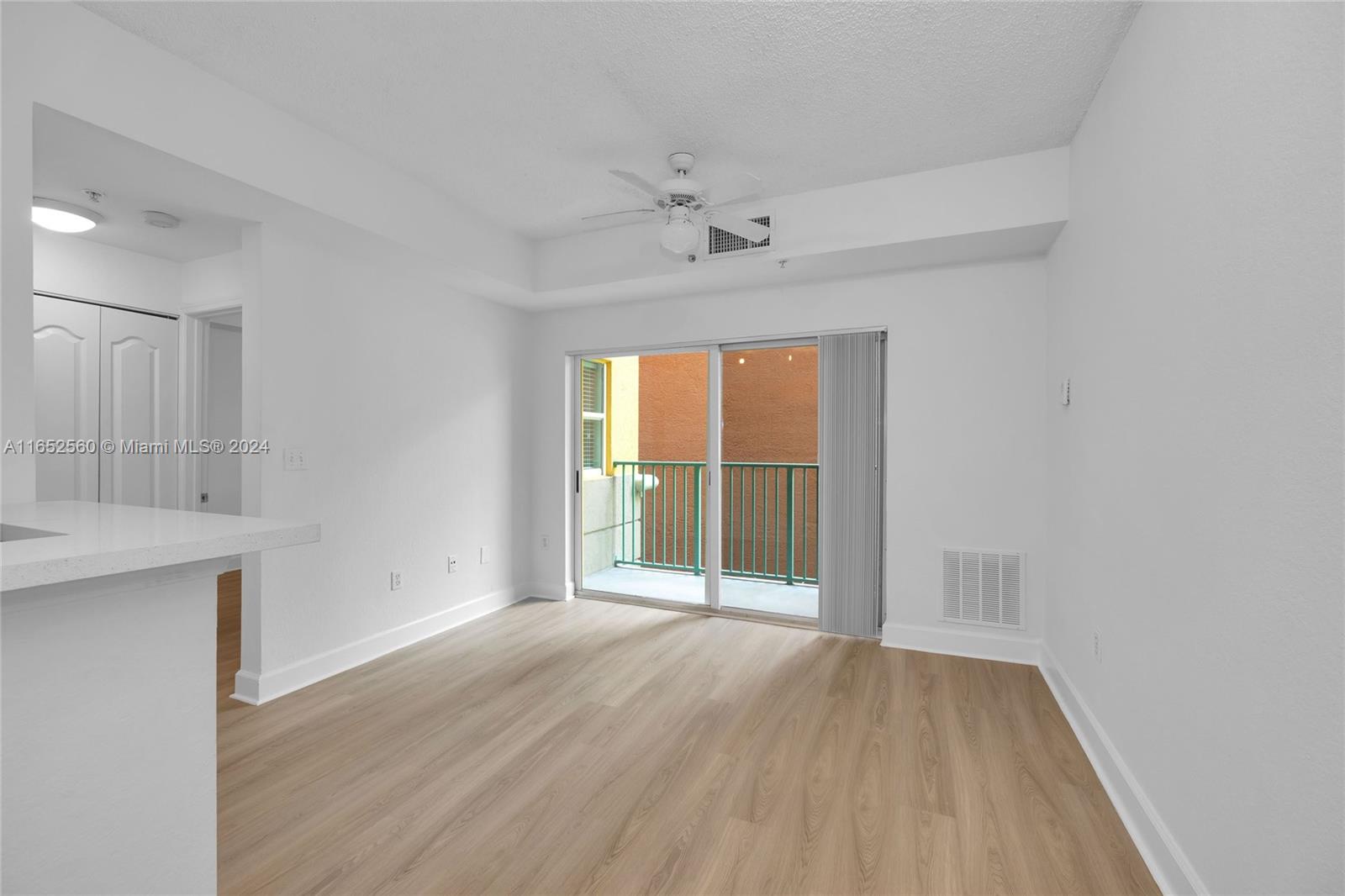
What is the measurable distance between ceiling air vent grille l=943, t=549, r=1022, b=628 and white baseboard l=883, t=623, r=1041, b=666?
2.6 inches

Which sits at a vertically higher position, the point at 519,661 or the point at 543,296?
the point at 543,296

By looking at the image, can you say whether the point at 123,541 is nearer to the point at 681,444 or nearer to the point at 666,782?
the point at 666,782

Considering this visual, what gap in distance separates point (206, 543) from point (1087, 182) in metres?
3.28

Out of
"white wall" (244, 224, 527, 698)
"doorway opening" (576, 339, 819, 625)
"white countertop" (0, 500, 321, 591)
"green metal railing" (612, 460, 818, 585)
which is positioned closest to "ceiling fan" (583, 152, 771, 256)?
"doorway opening" (576, 339, 819, 625)

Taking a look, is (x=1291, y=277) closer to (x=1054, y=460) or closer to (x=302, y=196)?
(x=1054, y=460)

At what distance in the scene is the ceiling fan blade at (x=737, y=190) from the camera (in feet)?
8.76

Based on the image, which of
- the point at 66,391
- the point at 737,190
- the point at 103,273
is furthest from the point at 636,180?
the point at 66,391

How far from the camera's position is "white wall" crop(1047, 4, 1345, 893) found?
1.12 meters

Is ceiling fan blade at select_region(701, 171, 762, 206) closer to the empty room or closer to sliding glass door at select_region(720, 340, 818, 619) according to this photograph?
the empty room

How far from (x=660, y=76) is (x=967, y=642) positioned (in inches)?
133

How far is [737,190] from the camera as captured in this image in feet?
9.11

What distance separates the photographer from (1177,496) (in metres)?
1.68

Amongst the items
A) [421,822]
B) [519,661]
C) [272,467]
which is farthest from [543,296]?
[421,822]

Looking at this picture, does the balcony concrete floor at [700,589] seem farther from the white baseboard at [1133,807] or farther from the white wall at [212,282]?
the white wall at [212,282]
